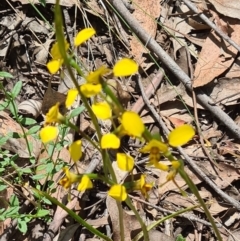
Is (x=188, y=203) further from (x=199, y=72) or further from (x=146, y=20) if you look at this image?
(x=146, y=20)

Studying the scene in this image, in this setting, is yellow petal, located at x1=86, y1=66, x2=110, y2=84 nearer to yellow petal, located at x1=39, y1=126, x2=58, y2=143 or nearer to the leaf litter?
yellow petal, located at x1=39, y1=126, x2=58, y2=143

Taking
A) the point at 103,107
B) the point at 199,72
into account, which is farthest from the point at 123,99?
the point at 103,107

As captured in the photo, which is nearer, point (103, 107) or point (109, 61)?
point (103, 107)

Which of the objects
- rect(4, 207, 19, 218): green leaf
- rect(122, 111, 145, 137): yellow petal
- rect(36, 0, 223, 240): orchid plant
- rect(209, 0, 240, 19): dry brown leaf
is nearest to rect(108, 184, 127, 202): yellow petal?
rect(36, 0, 223, 240): orchid plant

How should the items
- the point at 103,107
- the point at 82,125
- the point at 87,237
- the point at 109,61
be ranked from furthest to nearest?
1. the point at 109,61
2. the point at 82,125
3. the point at 87,237
4. the point at 103,107

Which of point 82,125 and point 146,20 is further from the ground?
point 146,20

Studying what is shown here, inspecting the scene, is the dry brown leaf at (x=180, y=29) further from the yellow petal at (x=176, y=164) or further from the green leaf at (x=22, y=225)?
the yellow petal at (x=176, y=164)

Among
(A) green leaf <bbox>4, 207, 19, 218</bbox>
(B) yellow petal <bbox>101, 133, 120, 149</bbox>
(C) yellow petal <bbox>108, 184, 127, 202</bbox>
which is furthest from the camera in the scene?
(A) green leaf <bbox>4, 207, 19, 218</bbox>
